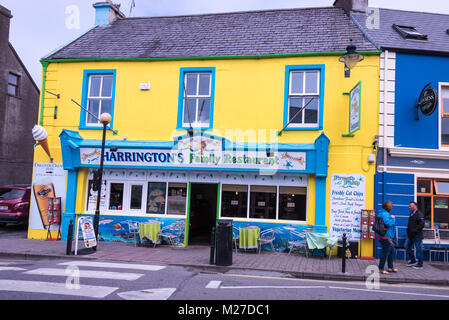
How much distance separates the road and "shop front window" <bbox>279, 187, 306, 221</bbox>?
352cm

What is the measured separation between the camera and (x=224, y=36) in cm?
1337

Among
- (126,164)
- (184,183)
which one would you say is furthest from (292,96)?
(126,164)

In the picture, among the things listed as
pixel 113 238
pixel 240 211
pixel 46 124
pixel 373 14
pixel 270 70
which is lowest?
pixel 113 238

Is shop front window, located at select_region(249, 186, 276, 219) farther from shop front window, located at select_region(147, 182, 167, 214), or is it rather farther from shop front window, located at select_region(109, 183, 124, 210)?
shop front window, located at select_region(109, 183, 124, 210)

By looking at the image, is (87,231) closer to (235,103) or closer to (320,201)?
(235,103)

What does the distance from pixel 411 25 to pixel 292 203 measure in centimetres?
843

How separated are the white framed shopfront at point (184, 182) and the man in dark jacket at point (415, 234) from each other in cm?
308

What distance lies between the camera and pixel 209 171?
12.0 metres

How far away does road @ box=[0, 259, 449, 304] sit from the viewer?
19.4ft

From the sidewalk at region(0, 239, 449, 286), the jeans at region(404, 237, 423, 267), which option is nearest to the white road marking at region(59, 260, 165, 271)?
the sidewalk at region(0, 239, 449, 286)

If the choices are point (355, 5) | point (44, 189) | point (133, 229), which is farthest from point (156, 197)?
point (355, 5)
